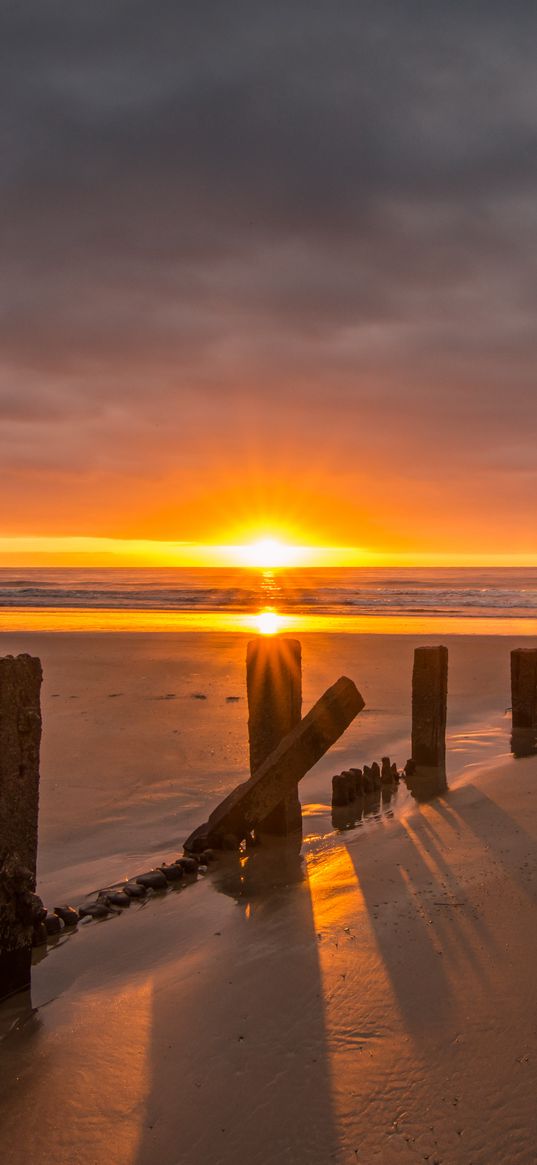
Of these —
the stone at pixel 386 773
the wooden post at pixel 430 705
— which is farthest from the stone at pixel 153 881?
the wooden post at pixel 430 705

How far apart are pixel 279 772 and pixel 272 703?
71 centimetres

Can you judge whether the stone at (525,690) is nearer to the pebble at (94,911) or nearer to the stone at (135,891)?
the stone at (135,891)

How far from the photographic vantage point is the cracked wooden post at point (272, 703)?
7055 millimetres

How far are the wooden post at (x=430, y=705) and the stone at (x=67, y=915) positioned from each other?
472 centimetres

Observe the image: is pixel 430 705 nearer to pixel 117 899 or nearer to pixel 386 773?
pixel 386 773

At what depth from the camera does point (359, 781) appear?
26.4 feet

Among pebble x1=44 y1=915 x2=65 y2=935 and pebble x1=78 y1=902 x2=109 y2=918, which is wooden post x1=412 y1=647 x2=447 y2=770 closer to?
pebble x1=78 y1=902 x2=109 y2=918

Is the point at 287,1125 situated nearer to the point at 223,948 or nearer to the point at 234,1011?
the point at 234,1011

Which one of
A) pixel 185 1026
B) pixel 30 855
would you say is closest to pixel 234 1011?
pixel 185 1026

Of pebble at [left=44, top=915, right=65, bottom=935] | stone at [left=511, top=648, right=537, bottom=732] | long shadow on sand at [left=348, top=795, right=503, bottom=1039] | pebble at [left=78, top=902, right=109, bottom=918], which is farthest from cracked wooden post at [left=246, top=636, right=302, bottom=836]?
stone at [left=511, top=648, right=537, bottom=732]

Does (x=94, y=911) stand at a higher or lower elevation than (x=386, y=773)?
lower

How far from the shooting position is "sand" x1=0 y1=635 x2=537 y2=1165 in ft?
10.2

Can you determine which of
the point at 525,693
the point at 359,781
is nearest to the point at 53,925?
the point at 359,781

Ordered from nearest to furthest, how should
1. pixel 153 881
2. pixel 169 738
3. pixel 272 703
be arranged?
1. pixel 153 881
2. pixel 272 703
3. pixel 169 738
